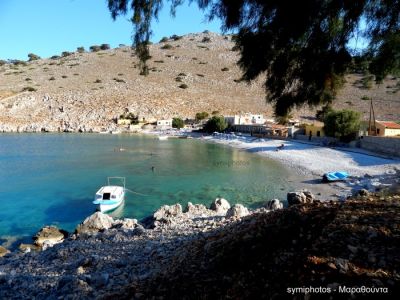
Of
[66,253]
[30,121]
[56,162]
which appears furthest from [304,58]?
[30,121]

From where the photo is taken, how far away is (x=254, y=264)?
572 cm

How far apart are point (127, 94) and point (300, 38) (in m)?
109

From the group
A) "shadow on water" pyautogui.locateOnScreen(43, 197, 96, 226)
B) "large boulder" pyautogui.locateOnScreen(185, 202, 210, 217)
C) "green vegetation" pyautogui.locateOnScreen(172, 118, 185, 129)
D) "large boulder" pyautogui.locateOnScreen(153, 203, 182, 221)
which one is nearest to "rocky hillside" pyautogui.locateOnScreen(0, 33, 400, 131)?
"green vegetation" pyautogui.locateOnScreen(172, 118, 185, 129)

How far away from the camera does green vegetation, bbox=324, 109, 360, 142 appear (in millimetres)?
50688

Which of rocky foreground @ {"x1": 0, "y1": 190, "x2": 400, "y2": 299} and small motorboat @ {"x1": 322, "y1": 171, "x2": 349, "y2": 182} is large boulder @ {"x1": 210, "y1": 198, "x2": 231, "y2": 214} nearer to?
rocky foreground @ {"x1": 0, "y1": 190, "x2": 400, "y2": 299}

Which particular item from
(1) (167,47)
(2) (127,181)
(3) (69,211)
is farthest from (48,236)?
(1) (167,47)

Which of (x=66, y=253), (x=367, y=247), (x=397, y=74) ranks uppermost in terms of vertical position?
(x=397, y=74)

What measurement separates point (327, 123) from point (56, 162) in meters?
40.0

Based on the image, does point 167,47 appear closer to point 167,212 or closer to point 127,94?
point 127,94

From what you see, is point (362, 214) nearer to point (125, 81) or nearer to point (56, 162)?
point (56, 162)

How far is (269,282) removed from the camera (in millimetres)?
5047

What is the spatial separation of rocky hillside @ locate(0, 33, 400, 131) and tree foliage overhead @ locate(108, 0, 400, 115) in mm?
84469

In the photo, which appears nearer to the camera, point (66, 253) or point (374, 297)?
point (374, 297)

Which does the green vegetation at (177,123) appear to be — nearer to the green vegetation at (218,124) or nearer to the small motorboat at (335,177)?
the green vegetation at (218,124)
